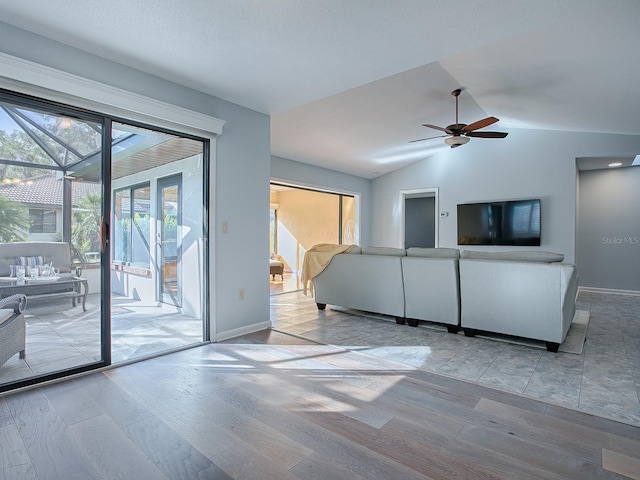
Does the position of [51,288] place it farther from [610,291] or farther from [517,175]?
[610,291]

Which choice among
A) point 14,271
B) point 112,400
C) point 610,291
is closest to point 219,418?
point 112,400

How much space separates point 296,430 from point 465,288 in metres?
2.47

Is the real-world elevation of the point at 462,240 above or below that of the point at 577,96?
below

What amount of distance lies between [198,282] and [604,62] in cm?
446

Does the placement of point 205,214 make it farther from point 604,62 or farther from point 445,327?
point 604,62

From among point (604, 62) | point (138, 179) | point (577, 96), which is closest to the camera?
point (604, 62)

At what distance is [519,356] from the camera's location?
3076 mm

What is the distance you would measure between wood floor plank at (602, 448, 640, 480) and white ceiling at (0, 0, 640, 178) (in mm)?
2368

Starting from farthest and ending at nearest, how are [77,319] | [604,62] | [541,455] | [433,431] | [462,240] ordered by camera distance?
[462,240] < [604,62] < [77,319] < [433,431] < [541,455]

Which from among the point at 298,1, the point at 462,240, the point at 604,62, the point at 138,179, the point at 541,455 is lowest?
the point at 541,455

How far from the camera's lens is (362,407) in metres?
2.14

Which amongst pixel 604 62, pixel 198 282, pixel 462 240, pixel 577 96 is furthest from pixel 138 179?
pixel 462 240

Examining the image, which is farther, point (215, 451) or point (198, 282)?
point (198, 282)

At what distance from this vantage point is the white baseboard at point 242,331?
3463 millimetres
